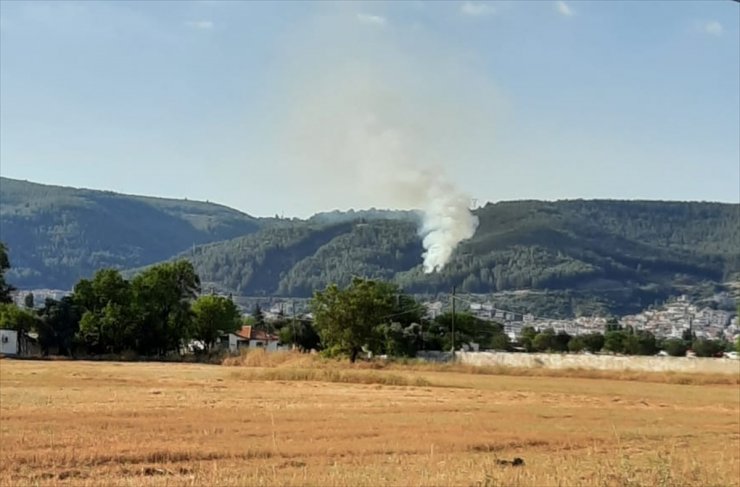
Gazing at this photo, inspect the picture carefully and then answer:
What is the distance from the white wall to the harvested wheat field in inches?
1973

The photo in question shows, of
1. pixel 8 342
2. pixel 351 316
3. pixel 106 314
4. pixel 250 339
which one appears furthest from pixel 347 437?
pixel 250 339

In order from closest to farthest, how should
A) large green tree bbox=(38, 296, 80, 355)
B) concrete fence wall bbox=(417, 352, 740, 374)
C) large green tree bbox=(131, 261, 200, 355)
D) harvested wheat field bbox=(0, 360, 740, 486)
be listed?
harvested wheat field bbox=(0, 360, 740, 486) → concrete fence wall bbox=(417, 352, 740, 374) → large green tree bbox=(38, 296, 80, 355) → large green tree bbox=(131, 261, 200, 355)

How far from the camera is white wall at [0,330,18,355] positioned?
306ft

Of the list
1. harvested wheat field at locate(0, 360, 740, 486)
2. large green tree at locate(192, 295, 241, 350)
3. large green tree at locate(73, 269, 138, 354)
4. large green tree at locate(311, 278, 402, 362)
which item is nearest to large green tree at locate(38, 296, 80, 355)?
large green tree at locate(73, 269, 138, 354)

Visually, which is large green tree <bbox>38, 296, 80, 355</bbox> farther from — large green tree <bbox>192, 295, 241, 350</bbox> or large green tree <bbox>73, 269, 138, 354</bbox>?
large green tree <bbox>192, 295, 241, 350</bbox>

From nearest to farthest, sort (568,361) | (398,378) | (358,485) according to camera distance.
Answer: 1. (358,485)
2. (398,378)
3. (568,361)

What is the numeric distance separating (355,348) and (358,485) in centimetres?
7433

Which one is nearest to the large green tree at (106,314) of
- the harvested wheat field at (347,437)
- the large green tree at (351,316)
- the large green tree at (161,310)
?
the large green tree at (161,310)

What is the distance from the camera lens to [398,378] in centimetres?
5566

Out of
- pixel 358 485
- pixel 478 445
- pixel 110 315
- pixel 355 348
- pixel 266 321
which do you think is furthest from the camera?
pixel 266 321

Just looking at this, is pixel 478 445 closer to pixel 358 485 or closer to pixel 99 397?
pixel 358 485

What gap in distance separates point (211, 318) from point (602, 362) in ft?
149

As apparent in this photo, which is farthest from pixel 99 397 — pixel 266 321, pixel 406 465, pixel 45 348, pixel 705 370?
pixel 266 321

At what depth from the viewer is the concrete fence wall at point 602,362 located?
74.7m
